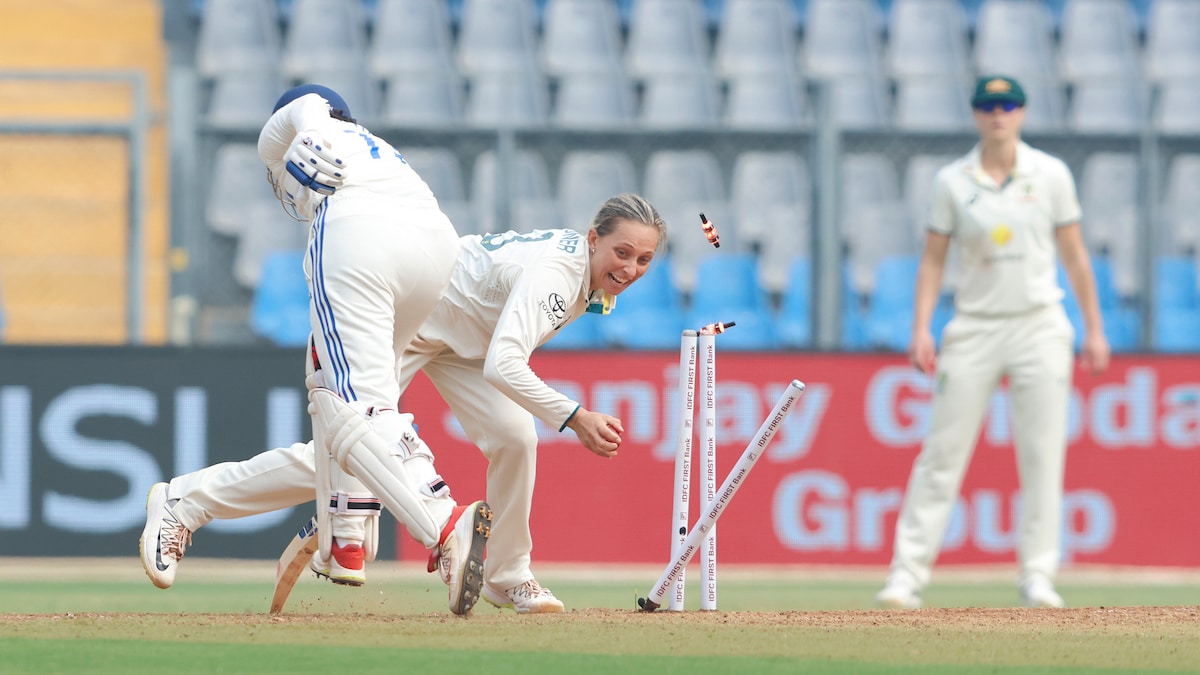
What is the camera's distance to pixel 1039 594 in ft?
21.6

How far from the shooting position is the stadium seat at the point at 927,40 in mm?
13078

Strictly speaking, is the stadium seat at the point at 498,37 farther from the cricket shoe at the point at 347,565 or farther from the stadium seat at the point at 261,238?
the cricket shoe at the point at 347,565

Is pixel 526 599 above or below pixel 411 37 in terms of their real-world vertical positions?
below

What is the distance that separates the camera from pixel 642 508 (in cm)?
909

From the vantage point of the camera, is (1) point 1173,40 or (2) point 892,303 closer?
(2) point 892,303

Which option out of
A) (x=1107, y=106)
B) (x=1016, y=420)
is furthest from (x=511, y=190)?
(x=1107, y=106)

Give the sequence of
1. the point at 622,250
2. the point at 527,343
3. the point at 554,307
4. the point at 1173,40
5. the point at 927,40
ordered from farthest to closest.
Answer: the point at 1173,40, the point at 927,40, the point at 622,250, the point at 554,307, the point at 527,343

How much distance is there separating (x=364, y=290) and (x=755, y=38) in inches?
351

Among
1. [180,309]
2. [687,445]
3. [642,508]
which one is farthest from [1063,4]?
[687,445]

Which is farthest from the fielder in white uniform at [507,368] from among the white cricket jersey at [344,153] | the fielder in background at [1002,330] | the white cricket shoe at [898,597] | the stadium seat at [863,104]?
the stadium seat at [863,104]

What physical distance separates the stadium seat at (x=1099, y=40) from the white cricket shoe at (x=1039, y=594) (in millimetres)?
7343

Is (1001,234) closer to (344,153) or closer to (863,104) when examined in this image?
(344,153)

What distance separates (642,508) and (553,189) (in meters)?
2.42

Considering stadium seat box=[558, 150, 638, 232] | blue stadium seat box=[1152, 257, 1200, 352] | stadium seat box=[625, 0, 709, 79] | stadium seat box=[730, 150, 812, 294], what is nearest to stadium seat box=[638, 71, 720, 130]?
stadium seat box=[730, 150, 812, 294]
